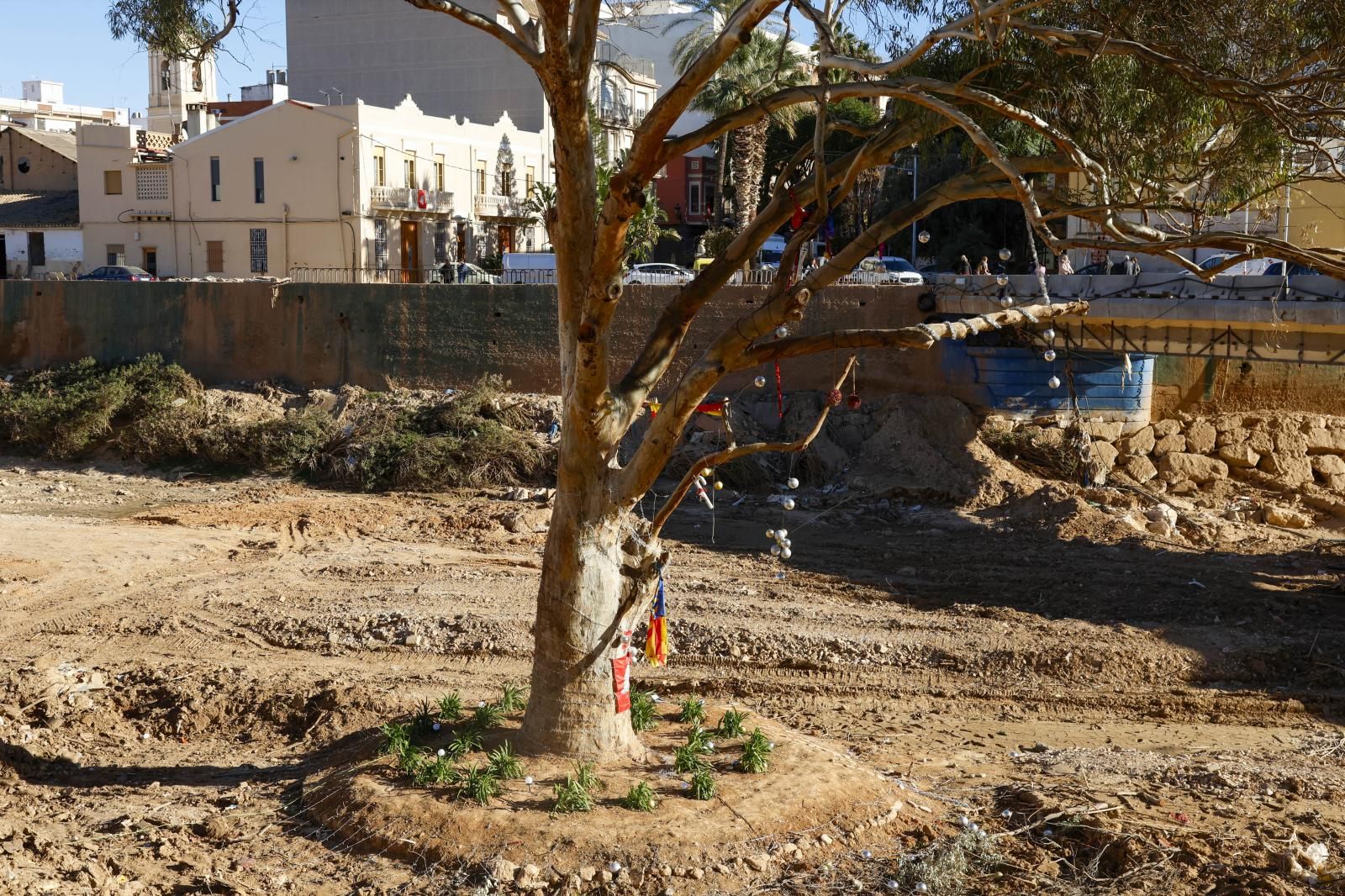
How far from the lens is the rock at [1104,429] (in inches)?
824

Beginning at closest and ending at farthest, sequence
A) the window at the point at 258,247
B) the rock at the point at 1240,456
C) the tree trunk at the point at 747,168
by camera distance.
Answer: the rock at the point at 1240,456 < the tree trunk at the point at 747,168 < the window at the point at 258,247

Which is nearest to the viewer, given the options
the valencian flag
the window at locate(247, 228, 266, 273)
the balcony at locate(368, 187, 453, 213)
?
the valencian flag

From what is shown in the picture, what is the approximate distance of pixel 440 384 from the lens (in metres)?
23.7

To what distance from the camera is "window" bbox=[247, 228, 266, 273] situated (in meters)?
34.4

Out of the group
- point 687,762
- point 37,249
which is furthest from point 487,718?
point 37,249

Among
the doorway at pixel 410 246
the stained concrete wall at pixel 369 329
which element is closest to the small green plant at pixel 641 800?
the stained concrete wall at pixel 369 329

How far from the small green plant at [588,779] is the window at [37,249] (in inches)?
1455

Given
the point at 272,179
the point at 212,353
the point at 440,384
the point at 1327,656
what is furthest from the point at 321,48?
the point at 1327,656

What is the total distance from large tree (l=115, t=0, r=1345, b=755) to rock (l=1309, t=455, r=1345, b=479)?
490 inches

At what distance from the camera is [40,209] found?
40.4 metres

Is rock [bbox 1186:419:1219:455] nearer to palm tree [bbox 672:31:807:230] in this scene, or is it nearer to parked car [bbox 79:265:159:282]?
palm tree [bbox 672:31:807:230]

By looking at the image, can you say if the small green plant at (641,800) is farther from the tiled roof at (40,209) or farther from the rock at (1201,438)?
the tiled roof at (40,209)

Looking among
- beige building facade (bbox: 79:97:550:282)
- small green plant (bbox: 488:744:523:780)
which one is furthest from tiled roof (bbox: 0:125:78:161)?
small green plant (bbox: 488:744:523:780)

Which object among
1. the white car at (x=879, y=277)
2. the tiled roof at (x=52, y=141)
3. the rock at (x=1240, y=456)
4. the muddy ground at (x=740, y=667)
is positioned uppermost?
the tiled roof at (x=52, y=141)
